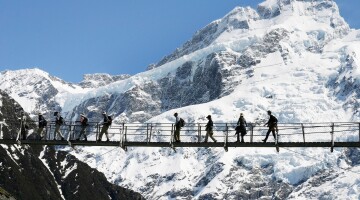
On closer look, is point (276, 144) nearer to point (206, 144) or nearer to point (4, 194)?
point (206, 144)

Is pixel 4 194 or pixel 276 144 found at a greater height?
pixel 276 144

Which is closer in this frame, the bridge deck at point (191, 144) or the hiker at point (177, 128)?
the bridge deck at point (191, 144)

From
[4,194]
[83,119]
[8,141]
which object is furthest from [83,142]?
[4,194]

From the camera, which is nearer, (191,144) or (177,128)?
(191,144)

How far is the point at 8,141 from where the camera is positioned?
65000 millimetres

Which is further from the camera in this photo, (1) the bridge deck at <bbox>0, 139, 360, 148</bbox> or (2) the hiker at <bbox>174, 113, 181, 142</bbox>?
(2) the hiker at <bbox>174, 113, 181, 142</bbox>

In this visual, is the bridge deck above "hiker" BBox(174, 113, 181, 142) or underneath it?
underneath

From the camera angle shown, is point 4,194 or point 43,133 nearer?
point 4,194

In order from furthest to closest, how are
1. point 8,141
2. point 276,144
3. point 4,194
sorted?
1. point 8,141
2. point 276,144
3. point 4,194

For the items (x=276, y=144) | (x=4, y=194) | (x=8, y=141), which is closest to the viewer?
(x=4, y=194)

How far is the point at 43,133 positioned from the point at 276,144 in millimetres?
20485

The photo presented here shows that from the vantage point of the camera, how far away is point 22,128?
6750 centimetres

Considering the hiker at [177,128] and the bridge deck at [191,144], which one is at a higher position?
the hiker at [177,128]

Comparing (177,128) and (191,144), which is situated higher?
(177,128)
